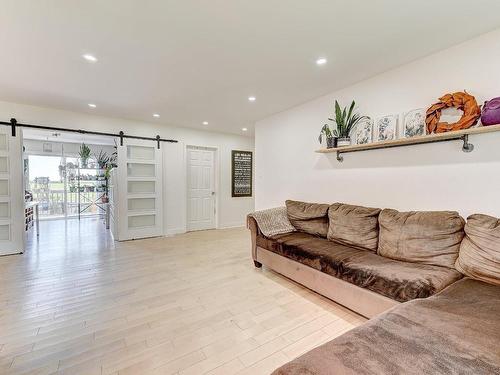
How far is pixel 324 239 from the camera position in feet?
9.57

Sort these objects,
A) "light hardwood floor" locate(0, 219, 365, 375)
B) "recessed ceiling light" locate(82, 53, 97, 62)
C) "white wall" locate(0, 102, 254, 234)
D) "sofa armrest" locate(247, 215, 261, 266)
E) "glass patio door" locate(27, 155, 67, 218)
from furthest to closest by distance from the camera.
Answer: "glass patio door" locate(27, 155, 67, 218) < "white wall" locate(0, 102, 254, 234) < "sofa armrest" locate(247, 215, 261, 266) < "recessed ceiling light" locate(82, 53, 97, 62) < "light hardwood floor" locate(0, 219, 365, 375)

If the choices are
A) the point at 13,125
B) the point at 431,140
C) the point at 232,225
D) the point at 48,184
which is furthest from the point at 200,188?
the point at 48,184

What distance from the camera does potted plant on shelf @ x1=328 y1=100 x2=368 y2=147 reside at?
2941mm

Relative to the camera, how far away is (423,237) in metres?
2.07

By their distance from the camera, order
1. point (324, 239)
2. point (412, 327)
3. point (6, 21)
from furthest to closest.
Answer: point (324, 239)
point (6, 21)
point (412, 327)

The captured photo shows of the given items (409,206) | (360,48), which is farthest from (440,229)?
(360,48)

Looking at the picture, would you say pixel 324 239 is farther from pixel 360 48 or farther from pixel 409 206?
pixel 360 48

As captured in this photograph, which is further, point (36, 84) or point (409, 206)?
point (36, 84)

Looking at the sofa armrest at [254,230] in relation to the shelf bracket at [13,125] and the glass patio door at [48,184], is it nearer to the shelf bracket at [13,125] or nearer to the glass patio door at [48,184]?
the shelf bracket at [13,125]

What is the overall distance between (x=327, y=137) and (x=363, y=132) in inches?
17.7

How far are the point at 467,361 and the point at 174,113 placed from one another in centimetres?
449

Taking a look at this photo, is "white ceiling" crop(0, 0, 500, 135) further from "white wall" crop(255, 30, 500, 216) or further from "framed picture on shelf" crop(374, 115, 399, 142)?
"framed picture on shelf" crop(374, 115, 399, 142)

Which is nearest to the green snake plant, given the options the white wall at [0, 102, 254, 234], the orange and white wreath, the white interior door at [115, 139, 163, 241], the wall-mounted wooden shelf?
the wall-mounted wooden shelf

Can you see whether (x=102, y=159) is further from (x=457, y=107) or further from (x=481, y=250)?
(x=481, y=250)
